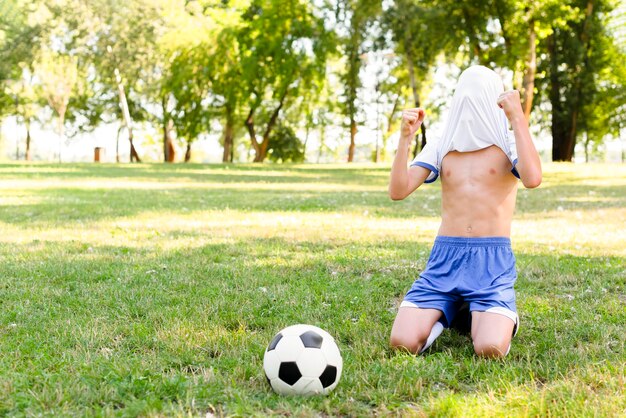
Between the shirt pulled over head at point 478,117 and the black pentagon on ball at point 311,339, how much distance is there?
2.07m

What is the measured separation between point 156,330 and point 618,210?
11118mm

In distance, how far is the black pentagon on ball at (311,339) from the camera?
11.5ft

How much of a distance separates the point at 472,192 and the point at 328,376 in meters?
2.05

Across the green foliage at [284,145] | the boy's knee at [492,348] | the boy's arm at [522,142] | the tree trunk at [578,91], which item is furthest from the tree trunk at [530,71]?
the green foliage at [284,145]

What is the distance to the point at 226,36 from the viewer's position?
40438mm

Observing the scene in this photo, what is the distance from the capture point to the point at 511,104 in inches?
173

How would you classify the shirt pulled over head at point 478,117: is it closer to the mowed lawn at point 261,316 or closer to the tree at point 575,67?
the mowed lawn at point 261,316

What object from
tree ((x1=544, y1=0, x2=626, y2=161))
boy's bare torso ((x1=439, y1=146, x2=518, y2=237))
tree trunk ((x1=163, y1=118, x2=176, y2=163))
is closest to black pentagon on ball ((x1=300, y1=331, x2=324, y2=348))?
boy's bare torso ((x1=439, y1=146, x2=518, y2=237))

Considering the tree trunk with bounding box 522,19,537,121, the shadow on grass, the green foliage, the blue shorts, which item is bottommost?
the shadow on grass

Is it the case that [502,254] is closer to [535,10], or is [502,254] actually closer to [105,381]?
[105,381]

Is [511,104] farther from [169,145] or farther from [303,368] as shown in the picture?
[169,145]

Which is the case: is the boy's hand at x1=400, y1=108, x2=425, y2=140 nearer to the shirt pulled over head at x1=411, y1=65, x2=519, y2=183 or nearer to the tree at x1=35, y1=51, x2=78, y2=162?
the shirt pulled over head at x1=411, y1=65, x2=519, y2=183

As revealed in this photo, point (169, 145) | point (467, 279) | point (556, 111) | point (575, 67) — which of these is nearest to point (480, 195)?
point (467, 279)

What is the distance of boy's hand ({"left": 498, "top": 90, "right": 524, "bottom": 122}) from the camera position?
439cm
